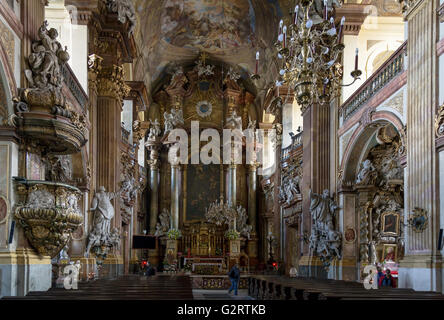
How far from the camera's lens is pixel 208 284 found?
71.5 ft

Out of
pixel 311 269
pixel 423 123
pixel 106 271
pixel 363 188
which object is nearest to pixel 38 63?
pixel 423 123

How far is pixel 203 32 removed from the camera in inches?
1103

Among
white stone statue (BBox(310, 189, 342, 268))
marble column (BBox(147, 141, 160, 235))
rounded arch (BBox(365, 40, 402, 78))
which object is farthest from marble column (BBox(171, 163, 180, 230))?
rounded arch (BBox(365, 40, 402, 78))

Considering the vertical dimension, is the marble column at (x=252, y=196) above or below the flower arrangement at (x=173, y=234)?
above

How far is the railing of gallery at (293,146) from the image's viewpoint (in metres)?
22.5

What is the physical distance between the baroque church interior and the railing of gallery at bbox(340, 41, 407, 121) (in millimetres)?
64

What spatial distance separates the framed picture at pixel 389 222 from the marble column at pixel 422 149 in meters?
5.58

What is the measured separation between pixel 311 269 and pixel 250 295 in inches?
99.9

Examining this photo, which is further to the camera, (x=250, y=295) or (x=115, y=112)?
(x=250, y=295)

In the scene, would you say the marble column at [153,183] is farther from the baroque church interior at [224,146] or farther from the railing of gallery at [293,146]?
the railing of gallery at [293,146]

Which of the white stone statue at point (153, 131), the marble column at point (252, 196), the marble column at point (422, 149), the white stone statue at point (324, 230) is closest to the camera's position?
the marble column at point (422, 149)

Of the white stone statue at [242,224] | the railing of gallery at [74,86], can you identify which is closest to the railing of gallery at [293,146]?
the white stone statue at [242,224]

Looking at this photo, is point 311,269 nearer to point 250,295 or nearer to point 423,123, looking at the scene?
point 250,295
